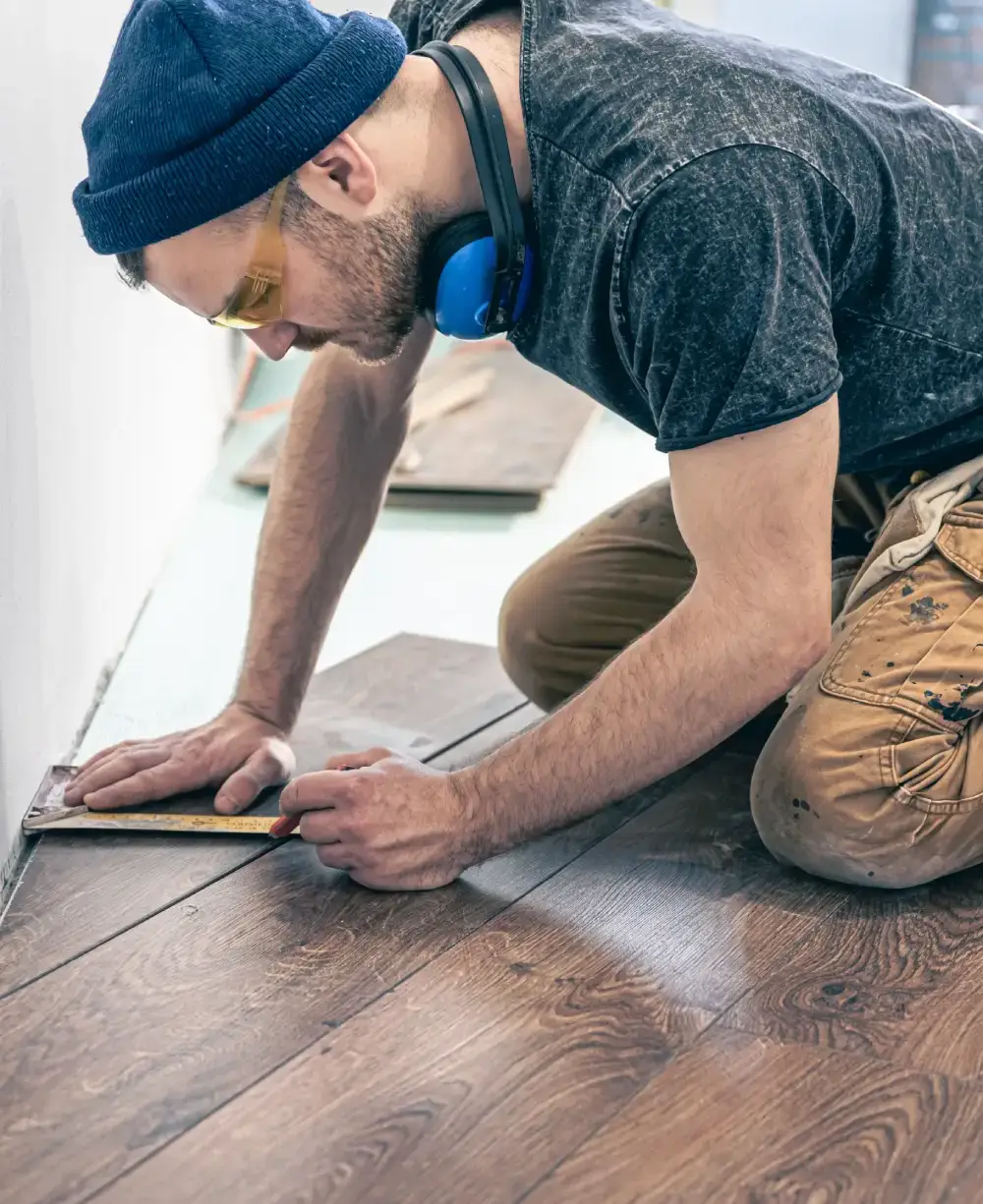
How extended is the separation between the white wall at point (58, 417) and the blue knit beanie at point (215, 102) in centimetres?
39

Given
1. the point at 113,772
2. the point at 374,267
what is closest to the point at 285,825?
the point at 113,772

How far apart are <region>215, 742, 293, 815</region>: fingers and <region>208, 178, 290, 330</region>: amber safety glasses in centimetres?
62

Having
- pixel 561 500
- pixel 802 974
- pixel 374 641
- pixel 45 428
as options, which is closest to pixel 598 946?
pixel 802 974

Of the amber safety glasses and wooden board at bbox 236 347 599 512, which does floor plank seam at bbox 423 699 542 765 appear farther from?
wooden board at bbox 236 347 599 512

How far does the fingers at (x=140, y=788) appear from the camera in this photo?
6.51 ft

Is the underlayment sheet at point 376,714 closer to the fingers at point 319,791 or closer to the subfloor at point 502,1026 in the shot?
the subfloor at point 502,1026

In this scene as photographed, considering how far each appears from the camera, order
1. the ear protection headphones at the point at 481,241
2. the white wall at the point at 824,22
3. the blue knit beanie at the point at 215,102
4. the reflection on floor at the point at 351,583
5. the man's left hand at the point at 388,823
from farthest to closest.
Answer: the white wall at the point at 824,22, the reflection on floor at the point at 351,583, the man's left hand at the point at 388,823, the ear protection headphones at the point at 481,241, the blue knit beanie at the point at 215,102

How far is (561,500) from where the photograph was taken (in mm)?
3604

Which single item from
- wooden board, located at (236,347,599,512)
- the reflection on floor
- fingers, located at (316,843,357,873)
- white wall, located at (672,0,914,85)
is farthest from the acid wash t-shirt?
white wall, located at (672,0,914,85)

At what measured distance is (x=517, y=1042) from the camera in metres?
1.52

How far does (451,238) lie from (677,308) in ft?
0.89

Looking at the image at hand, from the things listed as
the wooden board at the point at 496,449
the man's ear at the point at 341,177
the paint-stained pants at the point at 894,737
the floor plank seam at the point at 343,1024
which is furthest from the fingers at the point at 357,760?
the wooden board at the point at 496,449

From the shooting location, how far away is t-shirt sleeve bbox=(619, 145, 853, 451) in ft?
4.95

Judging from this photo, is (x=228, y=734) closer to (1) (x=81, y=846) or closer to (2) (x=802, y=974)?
(1) (x=81, y=846)
